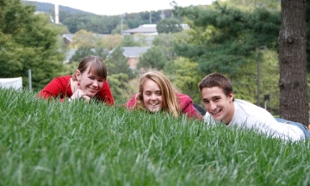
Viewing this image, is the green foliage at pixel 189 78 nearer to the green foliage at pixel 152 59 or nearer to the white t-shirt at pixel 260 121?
the green foliage at pixel 152 59

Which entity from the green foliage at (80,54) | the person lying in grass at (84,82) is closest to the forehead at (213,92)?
the person lying in grass at (84,82)

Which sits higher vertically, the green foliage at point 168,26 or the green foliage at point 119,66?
the green foliage at point 168,26

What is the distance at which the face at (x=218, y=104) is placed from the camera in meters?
5.52

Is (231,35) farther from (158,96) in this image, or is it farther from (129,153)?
(129,153)

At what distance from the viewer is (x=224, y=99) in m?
5.56

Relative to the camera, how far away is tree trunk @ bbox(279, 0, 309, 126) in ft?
37.6

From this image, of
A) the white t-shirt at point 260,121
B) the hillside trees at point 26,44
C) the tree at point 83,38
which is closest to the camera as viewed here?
the white t-shirt at point 260,121

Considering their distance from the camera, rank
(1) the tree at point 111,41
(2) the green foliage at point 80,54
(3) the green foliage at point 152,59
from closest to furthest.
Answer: (2) the green foliage at point 80,54 → (3) the green foliage at point 152,59 → (1) the tree at point 111,41

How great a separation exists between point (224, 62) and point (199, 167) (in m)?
16.3

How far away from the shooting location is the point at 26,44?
3409 centimetres

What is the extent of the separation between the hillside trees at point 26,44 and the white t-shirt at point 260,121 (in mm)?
26270

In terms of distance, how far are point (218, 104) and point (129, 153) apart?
10.7 feet

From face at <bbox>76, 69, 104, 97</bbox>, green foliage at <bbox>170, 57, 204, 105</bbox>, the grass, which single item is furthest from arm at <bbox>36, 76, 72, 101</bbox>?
green foliage at <bbox>170, 57, 204, 105</bbox>

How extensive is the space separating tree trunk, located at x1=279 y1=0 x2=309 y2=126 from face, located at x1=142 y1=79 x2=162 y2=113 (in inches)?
251
